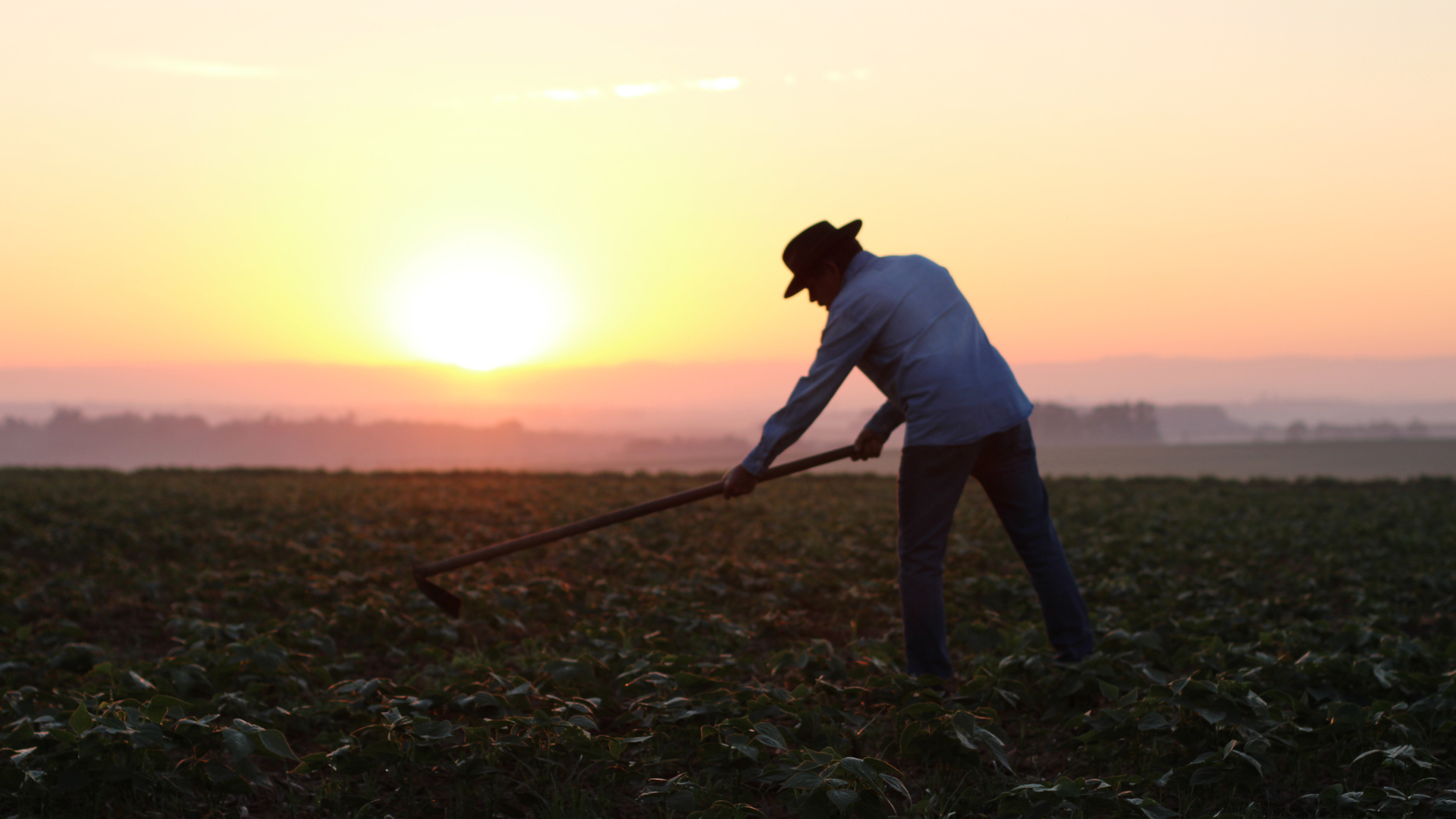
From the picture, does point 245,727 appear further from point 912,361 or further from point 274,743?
point 912,361

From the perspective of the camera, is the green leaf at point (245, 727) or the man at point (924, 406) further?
the man at point (924, 406)

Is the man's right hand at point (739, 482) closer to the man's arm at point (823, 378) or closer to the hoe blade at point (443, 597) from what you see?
the man's arm at point (823, 378)

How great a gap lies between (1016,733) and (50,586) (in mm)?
8447

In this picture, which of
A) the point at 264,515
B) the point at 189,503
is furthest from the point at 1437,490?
→ the point at 189,503

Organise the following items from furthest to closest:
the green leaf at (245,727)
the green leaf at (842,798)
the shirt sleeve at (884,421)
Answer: the shirt sleeve at (884,421) → the green leaf at (245,727) → the green leaf at (842,798)

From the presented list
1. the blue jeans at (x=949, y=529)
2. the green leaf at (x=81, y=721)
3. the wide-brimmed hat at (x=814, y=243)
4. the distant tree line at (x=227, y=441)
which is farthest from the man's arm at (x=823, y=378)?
the distant tree line at (x=227, y=441)

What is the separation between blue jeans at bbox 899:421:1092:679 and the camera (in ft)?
14.7

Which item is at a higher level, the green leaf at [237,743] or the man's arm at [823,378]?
the man's arm at [823,378]

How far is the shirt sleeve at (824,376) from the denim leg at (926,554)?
1.77 feet

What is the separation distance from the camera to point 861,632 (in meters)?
6.69

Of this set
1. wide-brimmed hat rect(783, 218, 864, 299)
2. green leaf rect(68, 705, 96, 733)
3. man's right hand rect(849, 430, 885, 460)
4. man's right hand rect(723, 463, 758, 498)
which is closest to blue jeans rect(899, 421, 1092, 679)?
man's right hand rect(849, 430, 885, 460)

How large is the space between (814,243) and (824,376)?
2.33ft

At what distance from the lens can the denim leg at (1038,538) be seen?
466 centimetres

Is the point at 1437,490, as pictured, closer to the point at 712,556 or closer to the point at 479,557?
the point at 712,556
